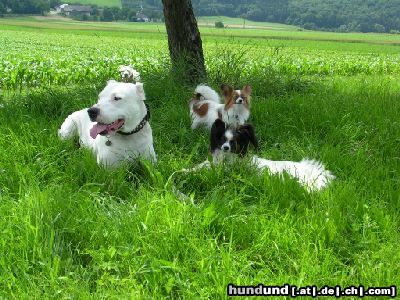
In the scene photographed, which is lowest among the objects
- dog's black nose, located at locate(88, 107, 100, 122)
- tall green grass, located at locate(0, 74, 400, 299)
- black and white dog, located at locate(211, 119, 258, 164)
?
tall green grass, located at locate(0, 74, 400, 299)

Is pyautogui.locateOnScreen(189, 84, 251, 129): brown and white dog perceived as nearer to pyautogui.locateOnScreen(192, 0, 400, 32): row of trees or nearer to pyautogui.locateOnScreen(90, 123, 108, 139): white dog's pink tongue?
pyautogui.locateOnScreen(90, 123, 108, 139): white dog's pink tongue

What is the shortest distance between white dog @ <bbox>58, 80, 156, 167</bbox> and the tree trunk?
385 centimetres

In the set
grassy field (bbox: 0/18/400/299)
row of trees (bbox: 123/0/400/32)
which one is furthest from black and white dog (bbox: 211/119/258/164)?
row of trees (bbox: 123/0/400/32)

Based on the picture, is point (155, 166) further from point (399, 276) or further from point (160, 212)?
point (399, 276)

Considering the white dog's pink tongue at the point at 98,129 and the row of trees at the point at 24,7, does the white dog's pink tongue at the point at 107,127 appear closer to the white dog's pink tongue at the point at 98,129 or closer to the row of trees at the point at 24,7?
the white dog's pink tongue at the point at 98,129

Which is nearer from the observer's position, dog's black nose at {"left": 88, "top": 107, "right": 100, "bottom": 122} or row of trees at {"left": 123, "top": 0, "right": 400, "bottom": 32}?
dog's black nose at {"left": 88, "top": 107, "right": 100, "bottom": 122}

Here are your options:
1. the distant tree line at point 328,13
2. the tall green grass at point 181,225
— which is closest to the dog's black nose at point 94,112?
the tall green grass at point 181,225

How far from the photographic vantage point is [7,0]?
88.4m

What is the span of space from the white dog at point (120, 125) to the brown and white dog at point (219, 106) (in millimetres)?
1734

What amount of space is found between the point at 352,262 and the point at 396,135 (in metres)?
2.99

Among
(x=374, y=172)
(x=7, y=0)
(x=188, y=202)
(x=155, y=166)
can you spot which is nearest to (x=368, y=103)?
(x=374, y=172)

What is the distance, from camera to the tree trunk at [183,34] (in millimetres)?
8195

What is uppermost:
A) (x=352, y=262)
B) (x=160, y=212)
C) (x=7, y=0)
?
(x=7, y=0)

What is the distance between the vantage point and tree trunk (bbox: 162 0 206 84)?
26.9 feet
